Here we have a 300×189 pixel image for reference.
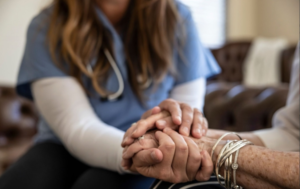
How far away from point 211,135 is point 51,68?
1.49 ft

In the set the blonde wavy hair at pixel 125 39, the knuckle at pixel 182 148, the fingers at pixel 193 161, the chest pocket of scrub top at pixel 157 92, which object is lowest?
the chest pocket of scrub top at pixel 157 92

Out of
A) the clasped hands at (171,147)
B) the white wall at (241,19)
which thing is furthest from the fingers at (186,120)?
the white wall at (241,19)

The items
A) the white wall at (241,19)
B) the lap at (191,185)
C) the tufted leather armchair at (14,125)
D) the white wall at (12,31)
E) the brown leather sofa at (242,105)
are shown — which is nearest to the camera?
the lap at (191,185)

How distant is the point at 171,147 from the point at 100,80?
0.39 metres

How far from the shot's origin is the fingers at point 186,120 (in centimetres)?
59

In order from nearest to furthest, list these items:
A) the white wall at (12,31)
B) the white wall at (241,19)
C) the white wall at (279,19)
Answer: the white wall at (12,31) < the white wall at (279,19) < the white wall at (241,19)

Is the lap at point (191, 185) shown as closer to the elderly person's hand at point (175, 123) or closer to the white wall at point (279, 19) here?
the elderly person's hand at point (175, 123)

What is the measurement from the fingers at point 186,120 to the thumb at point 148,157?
0.10 m

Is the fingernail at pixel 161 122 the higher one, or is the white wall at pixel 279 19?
the fingernail at pixel 161 122

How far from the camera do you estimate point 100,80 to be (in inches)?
32.9

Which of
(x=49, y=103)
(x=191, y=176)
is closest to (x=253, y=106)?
(x=191, y=176)

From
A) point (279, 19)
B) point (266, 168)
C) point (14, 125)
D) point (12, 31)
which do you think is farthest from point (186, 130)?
point (279, 19)

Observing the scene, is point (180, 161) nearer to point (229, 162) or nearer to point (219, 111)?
point (229, 162)

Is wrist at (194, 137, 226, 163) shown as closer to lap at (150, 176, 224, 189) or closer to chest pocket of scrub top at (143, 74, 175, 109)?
lap at (150, 176, 224, 189)
